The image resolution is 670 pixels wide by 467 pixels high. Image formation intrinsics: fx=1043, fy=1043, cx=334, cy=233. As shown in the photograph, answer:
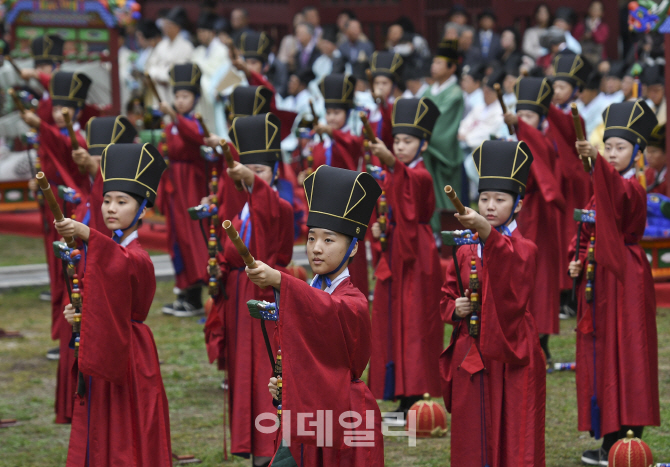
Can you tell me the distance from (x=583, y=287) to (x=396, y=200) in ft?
4.63

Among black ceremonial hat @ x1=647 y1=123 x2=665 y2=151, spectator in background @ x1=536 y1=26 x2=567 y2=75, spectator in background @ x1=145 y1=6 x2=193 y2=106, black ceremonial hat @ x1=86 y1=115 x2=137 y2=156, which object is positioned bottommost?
black ceremonial hat @ x1=86 y1=115 x2=137 y2=156

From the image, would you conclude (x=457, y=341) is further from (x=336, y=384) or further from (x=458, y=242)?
(x=336, y=384)

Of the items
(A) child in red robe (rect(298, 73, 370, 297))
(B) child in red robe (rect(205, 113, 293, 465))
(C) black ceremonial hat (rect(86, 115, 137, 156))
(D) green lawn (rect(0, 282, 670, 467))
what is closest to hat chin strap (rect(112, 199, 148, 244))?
(B) child in red robe (rect(205, 113, 293, 465))

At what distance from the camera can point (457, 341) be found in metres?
5.35

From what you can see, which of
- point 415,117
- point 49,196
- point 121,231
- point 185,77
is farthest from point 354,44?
point 49,196

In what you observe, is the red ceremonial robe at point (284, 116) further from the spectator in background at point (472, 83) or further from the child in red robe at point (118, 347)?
the spectator in background at point (472, 83)

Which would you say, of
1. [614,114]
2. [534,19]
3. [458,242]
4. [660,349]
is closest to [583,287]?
[614,114]

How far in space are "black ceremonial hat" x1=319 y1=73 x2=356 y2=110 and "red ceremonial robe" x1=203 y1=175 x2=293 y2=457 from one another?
2.74 m

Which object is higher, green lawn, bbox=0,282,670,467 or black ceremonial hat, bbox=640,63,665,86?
black ceremonial hat, bbox=640,63,665,86

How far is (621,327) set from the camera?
613 cm

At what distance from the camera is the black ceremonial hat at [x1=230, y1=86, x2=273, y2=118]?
8.20 metres

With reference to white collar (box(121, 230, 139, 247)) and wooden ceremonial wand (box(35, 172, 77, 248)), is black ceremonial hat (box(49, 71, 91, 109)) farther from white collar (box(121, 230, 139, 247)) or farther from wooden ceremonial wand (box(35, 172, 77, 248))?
wooden ceremonial wand (box(35, 172, 77, 248))

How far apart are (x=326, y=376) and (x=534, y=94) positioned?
485 centimetres

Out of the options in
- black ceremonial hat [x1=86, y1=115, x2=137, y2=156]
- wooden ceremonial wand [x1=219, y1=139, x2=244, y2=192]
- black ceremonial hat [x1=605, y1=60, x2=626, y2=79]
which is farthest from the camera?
black ceremonial hat [x1=605, y1=60, x2=626, y2=79]
